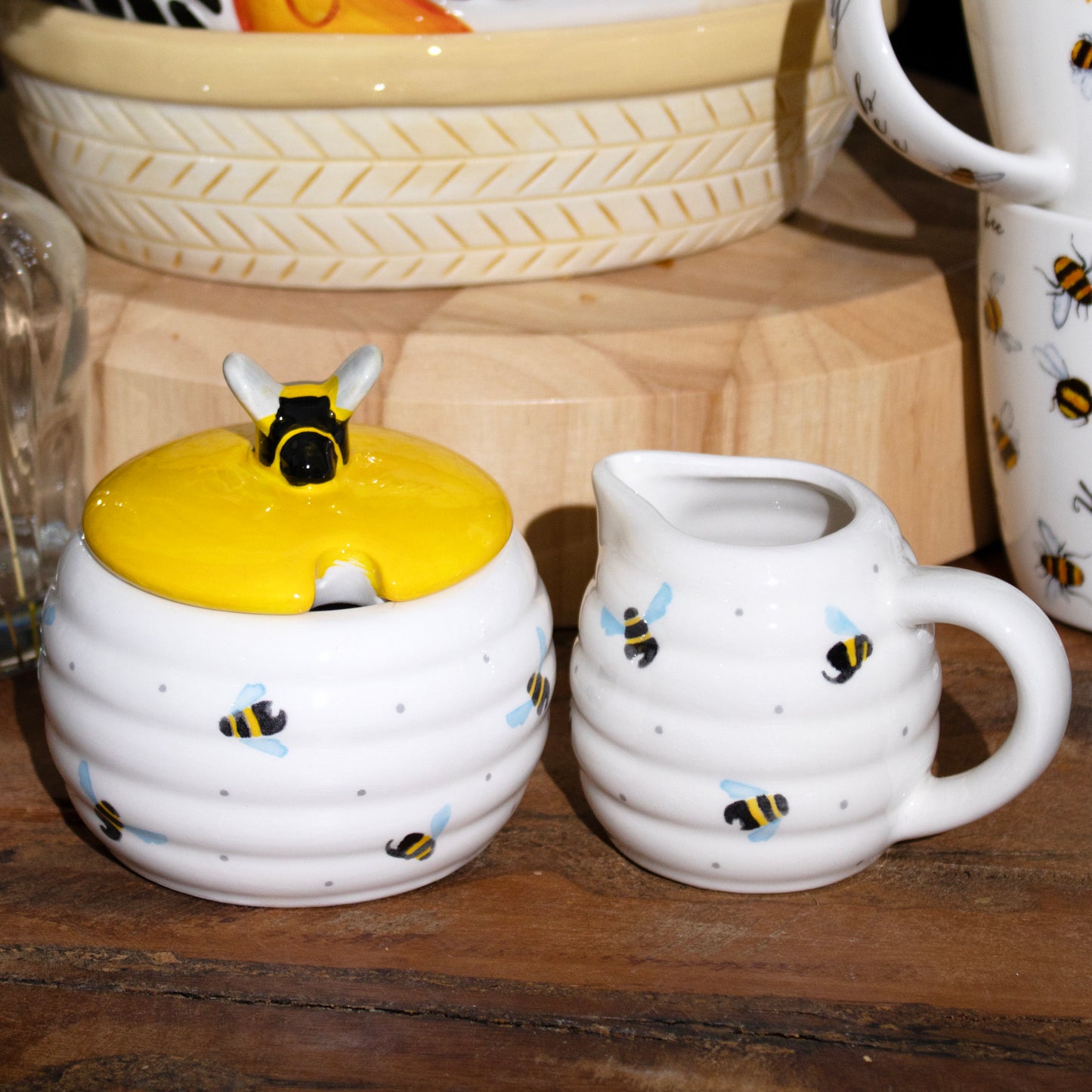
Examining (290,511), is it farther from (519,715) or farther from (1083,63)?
(1083,63)

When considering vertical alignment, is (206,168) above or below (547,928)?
above

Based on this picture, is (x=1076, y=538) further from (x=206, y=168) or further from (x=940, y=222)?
(x=206, y=168)

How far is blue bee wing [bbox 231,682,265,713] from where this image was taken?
415 mm


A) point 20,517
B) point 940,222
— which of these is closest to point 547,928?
point 20,517

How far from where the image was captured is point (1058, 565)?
626mm

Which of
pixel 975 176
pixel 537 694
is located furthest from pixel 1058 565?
pixel 537 694

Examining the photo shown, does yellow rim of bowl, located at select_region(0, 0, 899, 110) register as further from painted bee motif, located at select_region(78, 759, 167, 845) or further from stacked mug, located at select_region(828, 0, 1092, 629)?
painted bee motif, located at select_region(78, 759, 167, 845)

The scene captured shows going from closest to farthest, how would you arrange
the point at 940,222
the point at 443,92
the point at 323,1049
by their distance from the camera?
the point at 323,1049
the point at 443,92
the point at 940,222

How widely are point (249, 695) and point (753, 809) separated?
0.51 ft

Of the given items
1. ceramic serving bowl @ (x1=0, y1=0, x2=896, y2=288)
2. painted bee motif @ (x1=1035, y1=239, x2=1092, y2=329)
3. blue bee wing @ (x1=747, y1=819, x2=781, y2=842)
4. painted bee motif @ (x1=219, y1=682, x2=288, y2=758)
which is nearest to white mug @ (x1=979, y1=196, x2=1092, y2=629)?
painted bee motif @ (x1=1035, y1=239, x2=1092, y2=329)

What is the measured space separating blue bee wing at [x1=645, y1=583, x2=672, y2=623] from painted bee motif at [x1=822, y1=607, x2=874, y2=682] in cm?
5

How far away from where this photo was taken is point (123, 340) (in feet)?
1.99

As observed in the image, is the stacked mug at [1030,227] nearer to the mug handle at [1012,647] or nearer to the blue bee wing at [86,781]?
the mug handle at [1012,647]

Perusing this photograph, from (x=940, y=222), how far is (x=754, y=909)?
0.41 meters
